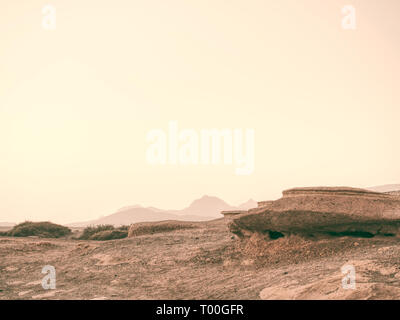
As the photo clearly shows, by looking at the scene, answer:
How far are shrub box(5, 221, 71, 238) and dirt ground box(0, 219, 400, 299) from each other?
11030 millimetres

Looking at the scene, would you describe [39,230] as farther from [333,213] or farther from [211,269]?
[333,213]

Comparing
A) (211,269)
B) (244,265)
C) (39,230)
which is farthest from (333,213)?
(39,230)

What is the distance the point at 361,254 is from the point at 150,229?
12.5m

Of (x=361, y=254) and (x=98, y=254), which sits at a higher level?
(x=361, y=254)

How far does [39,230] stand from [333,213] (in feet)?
75.0

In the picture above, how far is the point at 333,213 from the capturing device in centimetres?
1077

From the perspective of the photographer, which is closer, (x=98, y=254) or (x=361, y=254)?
(x=361, y=254)

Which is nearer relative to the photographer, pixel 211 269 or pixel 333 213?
pixel 333 213

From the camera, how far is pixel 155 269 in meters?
12.4

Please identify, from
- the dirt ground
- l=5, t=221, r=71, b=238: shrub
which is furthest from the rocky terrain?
l=5, t=221, r=71, b=238: shrub

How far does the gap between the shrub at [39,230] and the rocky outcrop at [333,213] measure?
793 inches
